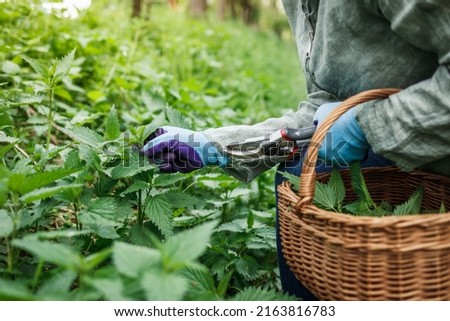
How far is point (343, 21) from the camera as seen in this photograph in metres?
1.44

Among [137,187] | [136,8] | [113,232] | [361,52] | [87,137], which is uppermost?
[136,8]

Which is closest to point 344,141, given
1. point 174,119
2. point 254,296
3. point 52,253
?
point 254,296

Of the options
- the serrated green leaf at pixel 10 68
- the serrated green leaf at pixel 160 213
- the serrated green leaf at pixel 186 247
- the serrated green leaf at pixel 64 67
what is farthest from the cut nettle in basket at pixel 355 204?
the serrated green leaf at pixel 10 68

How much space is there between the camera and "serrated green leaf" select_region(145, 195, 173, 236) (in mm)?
1485

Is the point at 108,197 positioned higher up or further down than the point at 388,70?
further down

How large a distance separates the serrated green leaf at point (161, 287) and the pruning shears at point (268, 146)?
0.78 metres

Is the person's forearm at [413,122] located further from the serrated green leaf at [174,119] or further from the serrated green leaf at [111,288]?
the serrated green leaf at [111,288]

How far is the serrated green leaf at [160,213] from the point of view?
1485 millimetres

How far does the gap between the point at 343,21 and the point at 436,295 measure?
0.79m

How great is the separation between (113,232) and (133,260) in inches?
18.7

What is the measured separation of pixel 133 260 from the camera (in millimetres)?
972

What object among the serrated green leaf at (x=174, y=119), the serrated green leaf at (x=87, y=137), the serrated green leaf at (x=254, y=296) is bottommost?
the serrated green leaf at (x=254, y=296)

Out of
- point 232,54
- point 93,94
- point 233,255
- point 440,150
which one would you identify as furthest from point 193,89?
point 232,54

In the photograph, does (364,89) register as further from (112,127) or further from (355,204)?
(112,127)
